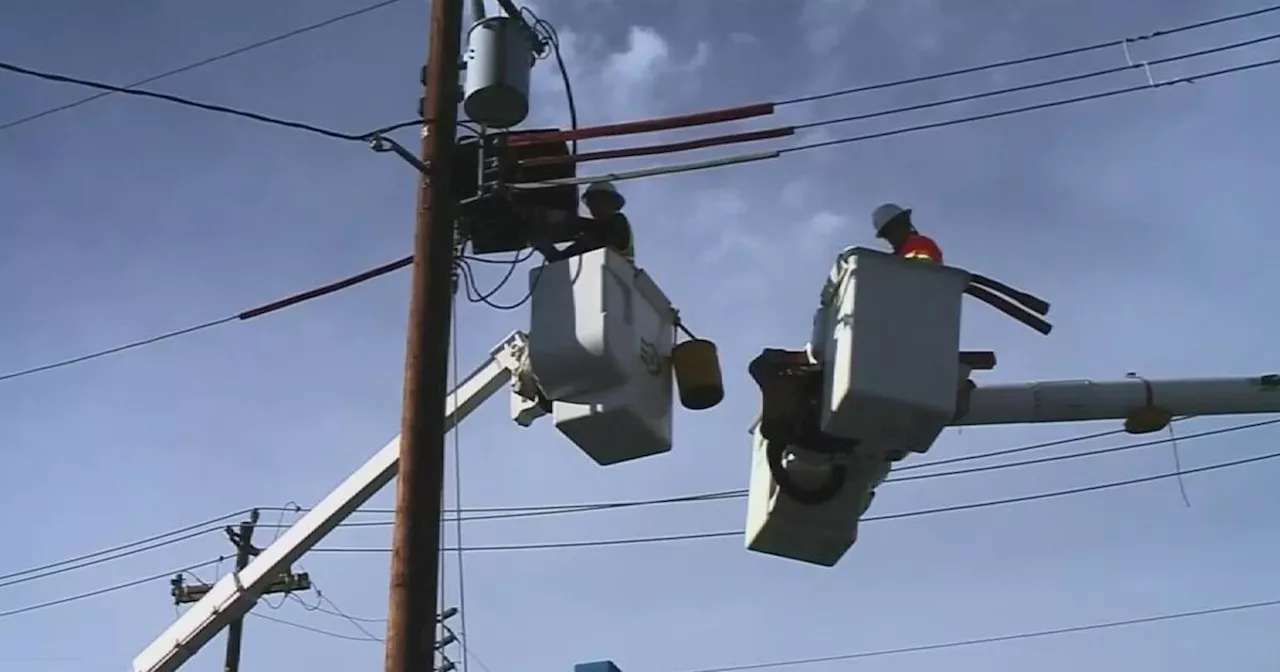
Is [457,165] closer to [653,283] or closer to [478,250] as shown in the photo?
[478,250]

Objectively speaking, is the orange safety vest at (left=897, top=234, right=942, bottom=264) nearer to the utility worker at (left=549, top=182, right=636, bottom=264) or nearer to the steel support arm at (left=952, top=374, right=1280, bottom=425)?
the steel support arm at (left=952, top=374, right=1280, bottom=425)

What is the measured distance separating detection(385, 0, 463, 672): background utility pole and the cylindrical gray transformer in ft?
0.43

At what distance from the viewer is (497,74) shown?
7215 mm

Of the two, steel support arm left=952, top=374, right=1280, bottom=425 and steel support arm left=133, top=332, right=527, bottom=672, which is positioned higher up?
steel support arm left=133, top=332, right=527, bottom=672

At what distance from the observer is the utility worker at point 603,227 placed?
708cm

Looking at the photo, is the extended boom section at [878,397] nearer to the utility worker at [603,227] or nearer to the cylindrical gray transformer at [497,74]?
the utility worker at [603,227]

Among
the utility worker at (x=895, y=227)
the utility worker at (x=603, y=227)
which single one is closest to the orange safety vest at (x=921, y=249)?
the utility worker at (x=895, y=227)

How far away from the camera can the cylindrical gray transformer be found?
283 inches

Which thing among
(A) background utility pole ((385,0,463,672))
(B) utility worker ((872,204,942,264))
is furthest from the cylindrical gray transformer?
(B) utility worker ((872,204,942,264))

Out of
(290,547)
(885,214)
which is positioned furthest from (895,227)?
(290,547)

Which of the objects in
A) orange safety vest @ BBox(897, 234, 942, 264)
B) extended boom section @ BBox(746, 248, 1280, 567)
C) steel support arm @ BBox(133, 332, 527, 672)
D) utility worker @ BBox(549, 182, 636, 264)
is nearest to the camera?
extended boom section @ BBox(746, 248, 1280, 567)

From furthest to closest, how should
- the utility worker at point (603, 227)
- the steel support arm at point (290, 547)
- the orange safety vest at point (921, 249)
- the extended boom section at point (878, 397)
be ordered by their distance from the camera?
1. the steel support arm at point (290, 547)
2. the utility worker at point (603, 227)
3. the orange safety vest at point (921, 249)
4. the extended boom section at point (878, 397)

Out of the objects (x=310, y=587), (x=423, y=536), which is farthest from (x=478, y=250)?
(x=310, y=587)

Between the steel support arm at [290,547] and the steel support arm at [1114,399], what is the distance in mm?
2413
